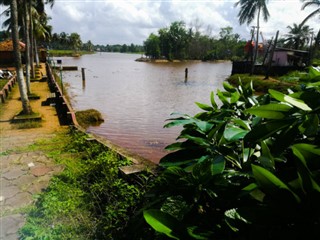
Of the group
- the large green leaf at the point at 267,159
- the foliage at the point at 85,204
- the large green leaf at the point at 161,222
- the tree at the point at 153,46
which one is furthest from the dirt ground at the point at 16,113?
the tree at the point at 153,46

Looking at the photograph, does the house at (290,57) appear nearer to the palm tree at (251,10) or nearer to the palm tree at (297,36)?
the palm tree at (251,10)

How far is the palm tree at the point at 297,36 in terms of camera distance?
48.6 metres

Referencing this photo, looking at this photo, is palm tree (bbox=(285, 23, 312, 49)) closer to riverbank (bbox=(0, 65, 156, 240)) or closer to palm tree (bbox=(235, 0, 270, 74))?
palm tree (bbox=(235, 0, 270, 74))

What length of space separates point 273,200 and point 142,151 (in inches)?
269

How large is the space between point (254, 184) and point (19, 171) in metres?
4.57

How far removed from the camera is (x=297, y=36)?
4897cm

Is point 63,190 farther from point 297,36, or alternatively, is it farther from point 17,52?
point 297,36

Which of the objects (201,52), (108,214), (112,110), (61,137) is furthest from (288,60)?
(201,52)

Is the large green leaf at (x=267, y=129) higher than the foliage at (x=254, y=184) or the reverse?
higher

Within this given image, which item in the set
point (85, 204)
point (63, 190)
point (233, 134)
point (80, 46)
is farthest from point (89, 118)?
point (80, 46)

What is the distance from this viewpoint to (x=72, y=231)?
8.90 feet

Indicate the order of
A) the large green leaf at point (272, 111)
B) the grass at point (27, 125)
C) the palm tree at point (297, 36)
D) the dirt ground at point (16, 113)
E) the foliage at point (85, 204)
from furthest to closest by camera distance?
the palm tree at point (297, 36), the grass at point (27, 125), the dirt ground at point (16, 113), the foliage at point (85, 204), the large green leaf at point (272, 111)

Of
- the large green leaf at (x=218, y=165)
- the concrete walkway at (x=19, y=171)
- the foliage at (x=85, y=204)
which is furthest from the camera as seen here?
the concrete walkway at (x=19, y=171)

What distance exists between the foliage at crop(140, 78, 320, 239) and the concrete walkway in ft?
8.39
